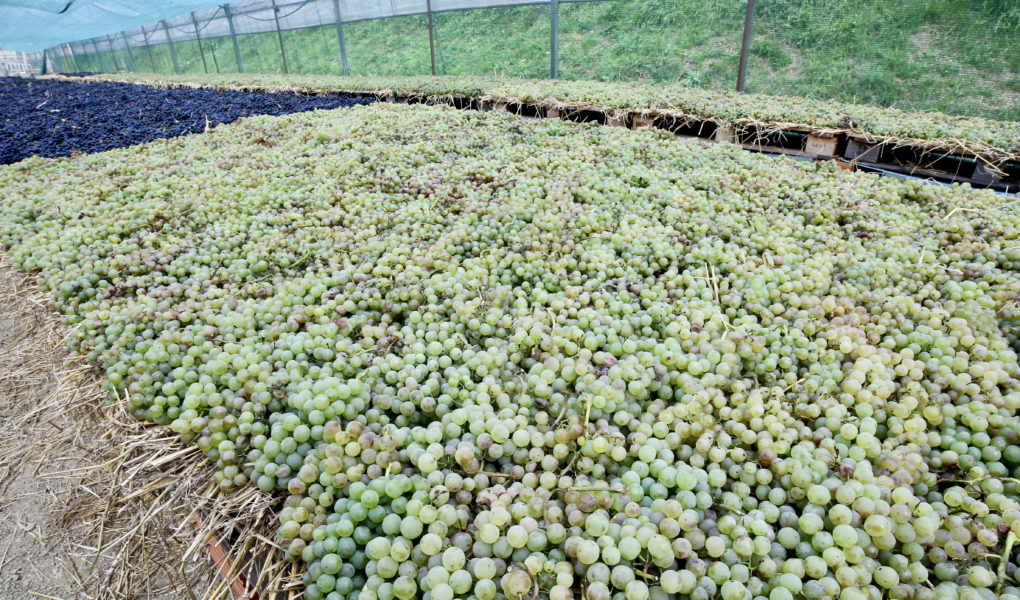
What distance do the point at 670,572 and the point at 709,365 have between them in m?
0.74

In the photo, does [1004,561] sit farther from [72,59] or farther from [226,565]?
[72,59]

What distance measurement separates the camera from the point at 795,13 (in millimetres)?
9680

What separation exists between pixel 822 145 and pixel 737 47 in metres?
7.02

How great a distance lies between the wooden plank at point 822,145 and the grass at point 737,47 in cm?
355

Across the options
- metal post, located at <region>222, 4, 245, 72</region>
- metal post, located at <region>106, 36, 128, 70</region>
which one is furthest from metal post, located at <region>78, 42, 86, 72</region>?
metal post, located at <region>222, 4, 245, 72</region>

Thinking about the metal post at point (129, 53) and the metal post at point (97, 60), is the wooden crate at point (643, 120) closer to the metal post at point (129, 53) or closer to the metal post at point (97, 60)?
the metal post at point (129, 53)

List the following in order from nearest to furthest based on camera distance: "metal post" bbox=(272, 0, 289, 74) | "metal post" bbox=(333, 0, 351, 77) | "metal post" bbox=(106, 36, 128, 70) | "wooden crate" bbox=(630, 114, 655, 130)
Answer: "wooden crate" bbox=(630, 114, 655, 130)
"metal post" bbox=(333, 0, 351, 77)
"metal post" bbox=(272, 0, 289, 74)
"metal post" bbox=(106, 36, 128, 70)

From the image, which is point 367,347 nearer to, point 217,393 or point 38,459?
point 217,393

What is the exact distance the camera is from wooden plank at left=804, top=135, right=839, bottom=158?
15.2 ft

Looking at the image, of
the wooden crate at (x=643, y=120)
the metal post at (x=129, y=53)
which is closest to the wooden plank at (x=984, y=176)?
the wooden crate at (x=643, y=120)

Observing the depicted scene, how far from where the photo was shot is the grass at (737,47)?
282 inches

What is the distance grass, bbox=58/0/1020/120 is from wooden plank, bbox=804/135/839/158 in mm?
3547

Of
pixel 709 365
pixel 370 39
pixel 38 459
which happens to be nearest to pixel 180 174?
pixel 38 459

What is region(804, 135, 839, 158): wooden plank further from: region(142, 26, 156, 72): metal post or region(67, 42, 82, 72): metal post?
region(67, 42, 82, 72): metal post
